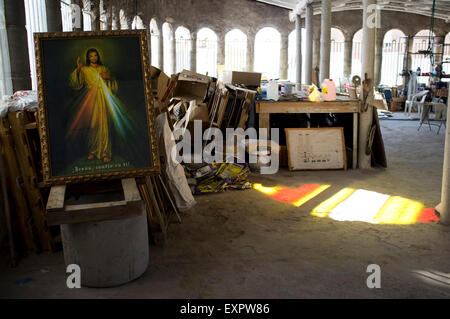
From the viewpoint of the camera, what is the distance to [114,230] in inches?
111

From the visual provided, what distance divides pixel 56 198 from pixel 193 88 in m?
4.25

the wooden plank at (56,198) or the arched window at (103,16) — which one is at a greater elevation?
the arched window at (103,16)

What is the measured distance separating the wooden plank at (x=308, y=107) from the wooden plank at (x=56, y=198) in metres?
4.21

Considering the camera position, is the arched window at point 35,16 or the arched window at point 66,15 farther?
the arched window at point 66,15

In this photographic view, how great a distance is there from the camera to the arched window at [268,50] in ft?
82.8

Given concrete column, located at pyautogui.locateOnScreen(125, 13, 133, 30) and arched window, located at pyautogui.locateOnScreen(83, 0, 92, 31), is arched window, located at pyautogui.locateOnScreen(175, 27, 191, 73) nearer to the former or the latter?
concrete column, located at pyautogui.locateOnScreen(125, 13, 133, 30)

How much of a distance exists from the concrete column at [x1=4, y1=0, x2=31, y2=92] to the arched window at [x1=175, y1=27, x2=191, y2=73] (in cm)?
1717

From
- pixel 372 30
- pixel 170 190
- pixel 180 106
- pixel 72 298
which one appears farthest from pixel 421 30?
pixel 72 298

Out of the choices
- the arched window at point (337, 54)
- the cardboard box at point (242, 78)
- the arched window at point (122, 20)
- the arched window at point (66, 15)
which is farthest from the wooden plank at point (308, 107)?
the arched window at point (337, 54)

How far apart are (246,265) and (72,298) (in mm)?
1274

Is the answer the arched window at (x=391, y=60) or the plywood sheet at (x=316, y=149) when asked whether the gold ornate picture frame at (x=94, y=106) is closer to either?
the plywood sheet at (x=316, y=149)

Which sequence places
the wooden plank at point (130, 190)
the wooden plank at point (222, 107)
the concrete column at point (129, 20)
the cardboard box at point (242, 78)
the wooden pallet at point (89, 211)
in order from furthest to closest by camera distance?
1. the concrete column at point (129, 20)
2. the cardboard box at point (242, 78)
3. the wooden plank at point (222, 107)
4. the wooden plank at point (130, 190)
5. the wooden pallet at point (89, 211)

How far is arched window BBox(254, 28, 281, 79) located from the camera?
25250 millimetres
